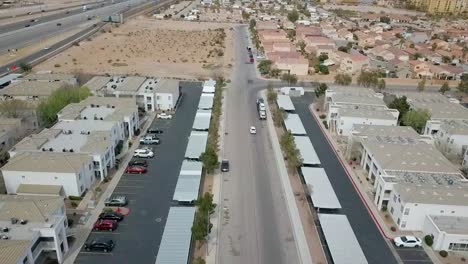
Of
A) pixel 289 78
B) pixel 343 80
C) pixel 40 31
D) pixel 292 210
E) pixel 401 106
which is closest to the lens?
pixel 292 210

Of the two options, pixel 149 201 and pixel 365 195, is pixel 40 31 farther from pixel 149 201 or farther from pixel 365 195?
pixel 365 195

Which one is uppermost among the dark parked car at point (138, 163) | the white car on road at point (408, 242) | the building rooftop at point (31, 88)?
the building rooftop at point (31, 88)

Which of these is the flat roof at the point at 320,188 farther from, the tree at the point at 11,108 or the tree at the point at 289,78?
the tree at the point at 11,108

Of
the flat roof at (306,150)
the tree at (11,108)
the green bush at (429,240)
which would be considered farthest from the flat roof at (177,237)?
the tree at (11,108)

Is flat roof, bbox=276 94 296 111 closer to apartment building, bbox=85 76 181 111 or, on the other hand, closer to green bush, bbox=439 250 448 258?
apartment building, bbox=85 76 181 111

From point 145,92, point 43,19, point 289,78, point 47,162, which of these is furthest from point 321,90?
point 43,19
